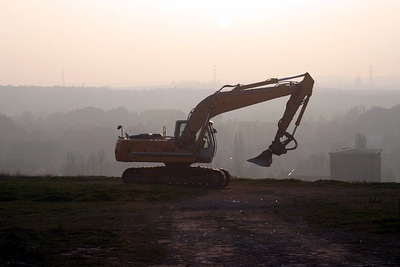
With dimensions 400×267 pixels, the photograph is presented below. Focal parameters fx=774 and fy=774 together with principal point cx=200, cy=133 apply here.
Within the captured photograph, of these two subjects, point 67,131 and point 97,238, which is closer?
point 97,238

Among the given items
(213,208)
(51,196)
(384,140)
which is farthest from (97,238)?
(384,140)

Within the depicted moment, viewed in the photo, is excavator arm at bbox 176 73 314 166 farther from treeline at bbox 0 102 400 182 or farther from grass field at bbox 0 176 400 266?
treeline at bbox 0 102 400 182

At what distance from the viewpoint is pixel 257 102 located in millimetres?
34344

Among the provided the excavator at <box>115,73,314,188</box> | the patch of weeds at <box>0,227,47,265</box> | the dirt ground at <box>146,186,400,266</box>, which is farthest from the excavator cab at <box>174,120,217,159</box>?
the patch of weeds at <box>0,227,47,265</box>

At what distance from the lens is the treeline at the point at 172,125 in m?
108

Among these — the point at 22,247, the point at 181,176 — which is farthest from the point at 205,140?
the point at 22,247

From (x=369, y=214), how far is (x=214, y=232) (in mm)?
5476

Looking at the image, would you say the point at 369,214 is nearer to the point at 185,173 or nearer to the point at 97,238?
the point at 97,238

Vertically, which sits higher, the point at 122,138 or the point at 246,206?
the point at 122,138

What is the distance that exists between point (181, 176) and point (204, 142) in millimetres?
1884

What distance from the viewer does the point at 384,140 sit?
466 feet

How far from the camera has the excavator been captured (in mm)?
34125

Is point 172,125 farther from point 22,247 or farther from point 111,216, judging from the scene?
point 22,247

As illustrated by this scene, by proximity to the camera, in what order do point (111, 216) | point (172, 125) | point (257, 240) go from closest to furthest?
point (257, 240) < point (111, 216) < point (172, 125)
